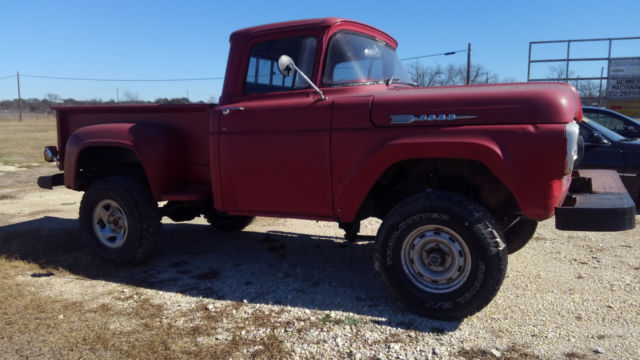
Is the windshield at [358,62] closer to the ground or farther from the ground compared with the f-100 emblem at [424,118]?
farther from the ground

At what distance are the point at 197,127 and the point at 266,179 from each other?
1113mm

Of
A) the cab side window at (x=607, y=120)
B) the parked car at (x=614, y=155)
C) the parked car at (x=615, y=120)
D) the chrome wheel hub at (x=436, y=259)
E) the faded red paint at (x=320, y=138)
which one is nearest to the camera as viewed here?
the faded red paint at (x=320, y=138)

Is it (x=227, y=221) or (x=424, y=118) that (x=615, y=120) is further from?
(x=227, y=221)

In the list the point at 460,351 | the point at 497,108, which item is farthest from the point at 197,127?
the point at 460,351

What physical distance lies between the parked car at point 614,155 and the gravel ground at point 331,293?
1414 mm

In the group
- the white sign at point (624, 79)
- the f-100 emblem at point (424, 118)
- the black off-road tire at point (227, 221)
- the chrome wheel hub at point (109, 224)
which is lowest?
A: the black off-road tire at point (227, 221)

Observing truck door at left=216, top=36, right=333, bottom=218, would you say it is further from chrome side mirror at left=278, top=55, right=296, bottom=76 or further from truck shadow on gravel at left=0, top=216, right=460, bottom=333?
truck shadow on gravel at left=0, top=216, right=460, bottom=333

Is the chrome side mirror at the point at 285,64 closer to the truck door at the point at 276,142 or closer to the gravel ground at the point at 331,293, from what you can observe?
the truck door at the point at 276,142

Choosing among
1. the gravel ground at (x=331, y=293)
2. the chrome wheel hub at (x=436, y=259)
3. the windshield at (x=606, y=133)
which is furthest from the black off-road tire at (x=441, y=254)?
the windshield at (x=606, y=133)

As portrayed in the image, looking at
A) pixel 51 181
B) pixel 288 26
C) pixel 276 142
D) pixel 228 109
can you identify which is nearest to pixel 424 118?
pixel 276 142

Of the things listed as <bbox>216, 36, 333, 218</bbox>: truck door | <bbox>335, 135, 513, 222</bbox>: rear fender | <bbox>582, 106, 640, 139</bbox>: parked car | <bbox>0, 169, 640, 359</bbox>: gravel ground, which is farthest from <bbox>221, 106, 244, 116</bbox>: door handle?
<bbox>582, 106, 640, 139</bbox>: parked car

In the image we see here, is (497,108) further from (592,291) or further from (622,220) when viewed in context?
(592,291)

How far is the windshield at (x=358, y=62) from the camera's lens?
3.99 m

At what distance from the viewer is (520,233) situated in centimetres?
434
